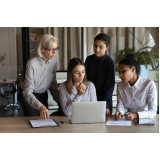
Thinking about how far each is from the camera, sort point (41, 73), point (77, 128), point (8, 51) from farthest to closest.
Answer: point (8, 51)
point (41, 73)
point (77, 128)

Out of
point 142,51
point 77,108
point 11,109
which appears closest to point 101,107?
point 77,108

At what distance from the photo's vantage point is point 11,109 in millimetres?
4227

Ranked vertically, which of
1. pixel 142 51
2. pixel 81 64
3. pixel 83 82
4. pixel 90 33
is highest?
pixel 90 33

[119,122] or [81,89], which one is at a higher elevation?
[81,89]

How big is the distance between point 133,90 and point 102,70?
466 millimetres

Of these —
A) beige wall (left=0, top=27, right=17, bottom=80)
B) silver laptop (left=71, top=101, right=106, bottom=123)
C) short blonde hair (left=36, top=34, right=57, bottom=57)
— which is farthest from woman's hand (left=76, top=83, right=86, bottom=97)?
beige wall (left=0, top=27, right=17, bottom=80)

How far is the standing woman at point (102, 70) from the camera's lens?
2.78 metres

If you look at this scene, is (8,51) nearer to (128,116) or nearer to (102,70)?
(102,70)

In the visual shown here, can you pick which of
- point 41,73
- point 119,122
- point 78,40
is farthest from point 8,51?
point 119,122

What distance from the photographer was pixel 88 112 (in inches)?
87.6

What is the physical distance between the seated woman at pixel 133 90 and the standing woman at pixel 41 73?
799 mm

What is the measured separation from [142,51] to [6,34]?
3.13m
